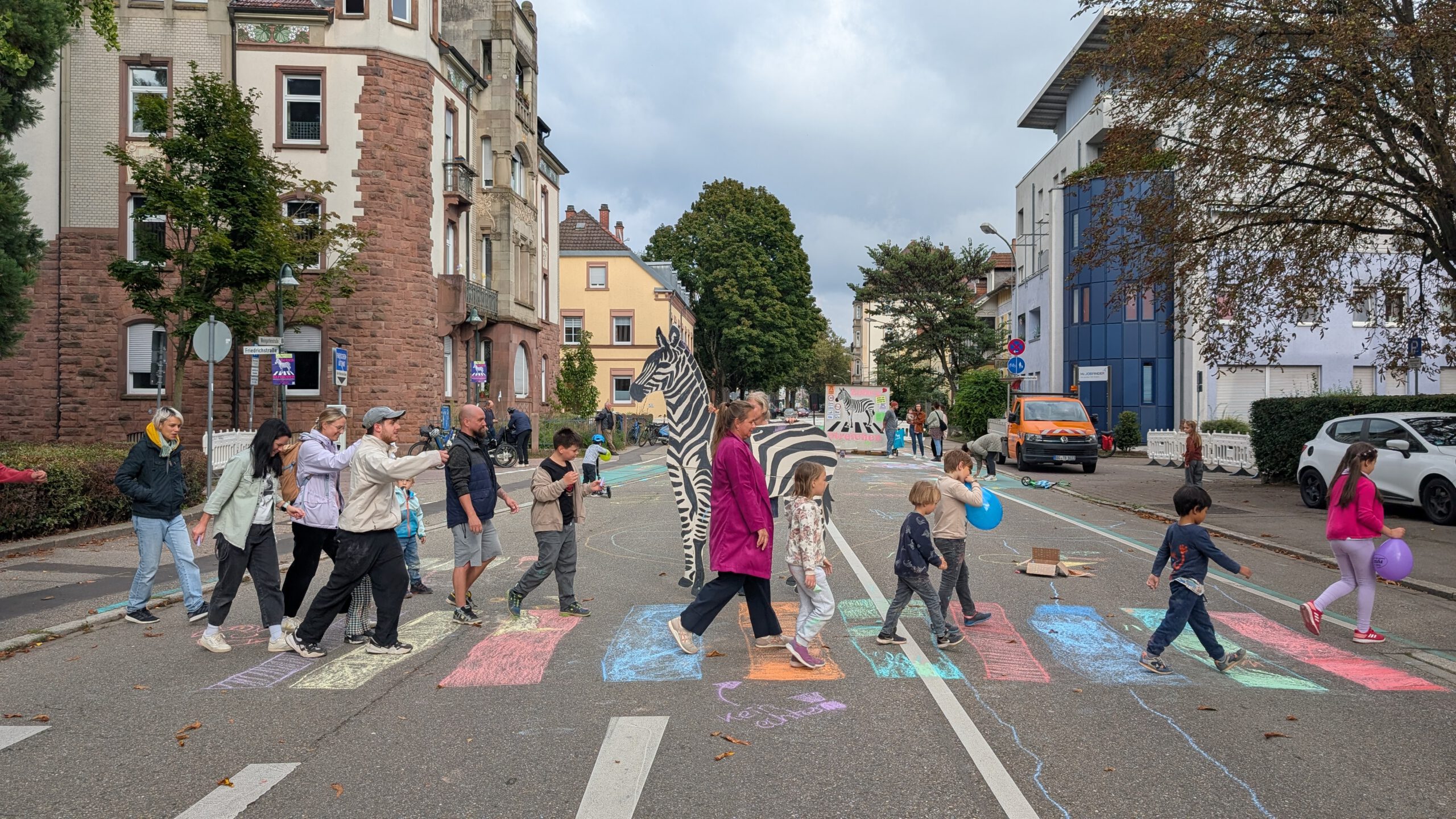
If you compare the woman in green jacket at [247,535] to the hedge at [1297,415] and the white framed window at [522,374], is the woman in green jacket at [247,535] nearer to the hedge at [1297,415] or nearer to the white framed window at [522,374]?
the hedge at [1297,415]

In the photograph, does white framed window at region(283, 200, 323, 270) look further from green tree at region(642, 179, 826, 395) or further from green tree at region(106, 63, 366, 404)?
green tree at region(642, 179, 826, 395)

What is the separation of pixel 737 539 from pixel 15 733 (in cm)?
420

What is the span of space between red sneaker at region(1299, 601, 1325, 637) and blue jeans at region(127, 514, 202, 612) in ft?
28.4

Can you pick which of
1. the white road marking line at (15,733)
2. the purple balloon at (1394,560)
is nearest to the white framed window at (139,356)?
the white road marking line at (15,733)

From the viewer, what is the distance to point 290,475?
859 cm

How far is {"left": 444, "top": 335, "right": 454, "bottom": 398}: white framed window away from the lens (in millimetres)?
33750

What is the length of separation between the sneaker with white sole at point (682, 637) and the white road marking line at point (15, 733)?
3712mm

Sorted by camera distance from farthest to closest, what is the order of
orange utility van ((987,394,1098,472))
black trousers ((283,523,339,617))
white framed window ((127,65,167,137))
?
1. white framed window ((127,65,167,137))
2. orange utility van ((987,394,1098,472))
3. black trousers ((283,523,339,617))

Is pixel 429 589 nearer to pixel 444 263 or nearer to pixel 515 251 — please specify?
pixel 444 263

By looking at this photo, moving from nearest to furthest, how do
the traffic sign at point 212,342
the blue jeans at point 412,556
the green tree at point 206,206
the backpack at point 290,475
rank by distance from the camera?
1. the backpack at point 290,475
2. the blue jeans at point 412,556
3. the traffic sign at point 212,342
4. the green tree at point 206,206

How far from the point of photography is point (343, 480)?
21344 millimetres

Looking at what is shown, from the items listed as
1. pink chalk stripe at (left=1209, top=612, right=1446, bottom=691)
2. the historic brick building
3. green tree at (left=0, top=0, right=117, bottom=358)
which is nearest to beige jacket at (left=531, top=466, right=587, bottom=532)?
pink chalk stripe at (left=1209, top=612, right=1446, bottom=691)

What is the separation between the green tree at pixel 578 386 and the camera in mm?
40750

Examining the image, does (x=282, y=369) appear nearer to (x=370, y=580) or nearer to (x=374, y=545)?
(x=370, y=580)
